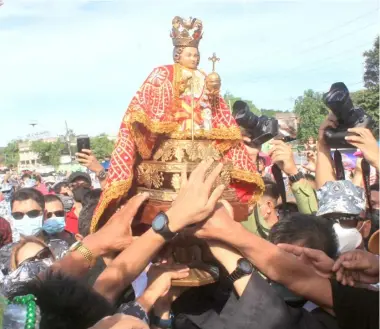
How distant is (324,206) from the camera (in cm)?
287

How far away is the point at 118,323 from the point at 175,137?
0.97 m

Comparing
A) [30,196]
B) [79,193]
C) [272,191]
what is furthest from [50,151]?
[272,191]

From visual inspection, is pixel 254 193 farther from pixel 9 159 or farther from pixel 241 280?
pixel 9 159

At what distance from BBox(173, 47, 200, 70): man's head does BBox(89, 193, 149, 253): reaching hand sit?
652mm

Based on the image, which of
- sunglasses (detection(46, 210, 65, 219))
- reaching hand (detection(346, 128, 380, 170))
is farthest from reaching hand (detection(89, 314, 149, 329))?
sunglasses (detection(46, 210, 65, 219))

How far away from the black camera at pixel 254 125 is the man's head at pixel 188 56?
1453mm

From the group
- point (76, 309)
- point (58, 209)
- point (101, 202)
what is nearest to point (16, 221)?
point (58, 209)

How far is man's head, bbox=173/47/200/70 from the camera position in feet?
7.68

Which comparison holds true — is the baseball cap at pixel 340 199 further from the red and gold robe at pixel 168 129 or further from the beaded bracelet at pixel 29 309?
the beaded bracelet at pixel 29 309

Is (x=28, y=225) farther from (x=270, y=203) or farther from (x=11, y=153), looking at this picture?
(x=11, y=153)

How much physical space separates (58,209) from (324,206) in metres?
2.50

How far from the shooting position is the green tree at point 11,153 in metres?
54.8

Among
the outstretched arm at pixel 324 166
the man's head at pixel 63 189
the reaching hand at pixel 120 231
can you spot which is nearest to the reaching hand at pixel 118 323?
the reaching hand at pixel 120 231

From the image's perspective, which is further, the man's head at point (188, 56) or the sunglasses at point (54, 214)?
the sunglasses at point (54, 214)
